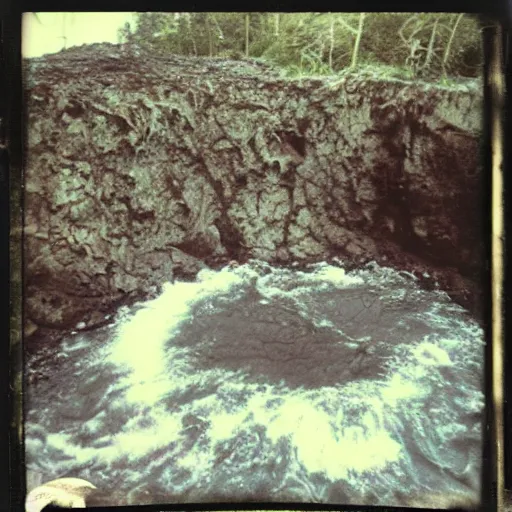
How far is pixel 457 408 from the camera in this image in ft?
5.45

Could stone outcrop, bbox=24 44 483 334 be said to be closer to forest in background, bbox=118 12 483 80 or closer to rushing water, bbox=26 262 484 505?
forest in background, bbox=118 12 483 80

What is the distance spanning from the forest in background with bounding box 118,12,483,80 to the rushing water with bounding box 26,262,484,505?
2.44ft

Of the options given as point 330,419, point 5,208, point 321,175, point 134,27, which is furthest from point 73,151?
point 330,419

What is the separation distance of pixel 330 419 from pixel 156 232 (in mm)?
815

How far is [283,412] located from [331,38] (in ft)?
3.91

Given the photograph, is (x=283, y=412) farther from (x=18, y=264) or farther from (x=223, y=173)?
(x=18, y=264)

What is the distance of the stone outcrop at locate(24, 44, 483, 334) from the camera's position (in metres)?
1.65

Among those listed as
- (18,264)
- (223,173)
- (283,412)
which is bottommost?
(283,412)

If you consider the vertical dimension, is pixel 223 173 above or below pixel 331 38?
below

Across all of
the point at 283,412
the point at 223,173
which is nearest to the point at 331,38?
the point at 223,173

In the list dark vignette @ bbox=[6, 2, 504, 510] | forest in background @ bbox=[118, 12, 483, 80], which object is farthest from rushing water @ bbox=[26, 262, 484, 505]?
forest in background @ bbox=[118, 12, 483, 80]

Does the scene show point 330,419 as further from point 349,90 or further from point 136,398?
point 349,90

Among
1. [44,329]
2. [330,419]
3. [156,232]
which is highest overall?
Result: [156,232]

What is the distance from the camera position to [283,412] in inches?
65.4
